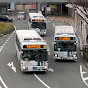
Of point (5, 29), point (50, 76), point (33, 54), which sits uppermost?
point (33, 54)

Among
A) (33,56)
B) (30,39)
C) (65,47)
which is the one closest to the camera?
(33,56)

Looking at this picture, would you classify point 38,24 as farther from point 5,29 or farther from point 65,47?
point 65,47

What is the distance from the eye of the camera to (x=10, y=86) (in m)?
22.9

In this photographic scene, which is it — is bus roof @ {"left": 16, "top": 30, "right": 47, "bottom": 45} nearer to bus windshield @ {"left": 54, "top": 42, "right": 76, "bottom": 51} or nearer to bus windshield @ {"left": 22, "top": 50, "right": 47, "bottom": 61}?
bus windshield @ {"left": 22, "top": 50, "right": 47, "bottom": 61}

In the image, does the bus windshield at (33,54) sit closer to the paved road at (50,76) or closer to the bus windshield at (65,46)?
the paved road at (50,76)

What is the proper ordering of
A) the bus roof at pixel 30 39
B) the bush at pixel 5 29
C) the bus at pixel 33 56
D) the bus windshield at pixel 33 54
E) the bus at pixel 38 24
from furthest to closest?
the bush at pixel 5 29 → the bus at pixel 38 24 → the bus roof at pixel 30 39 → the bus windshield at pixel 33 54 → the bus at pixel 33 56

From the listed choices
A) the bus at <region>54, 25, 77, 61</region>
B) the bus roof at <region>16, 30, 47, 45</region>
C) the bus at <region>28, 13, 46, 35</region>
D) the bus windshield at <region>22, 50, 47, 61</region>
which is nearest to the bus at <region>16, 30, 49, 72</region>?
the bus windshield at <region>22, 50, 47, 61</region>

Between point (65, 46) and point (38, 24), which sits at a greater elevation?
point (65, 46)

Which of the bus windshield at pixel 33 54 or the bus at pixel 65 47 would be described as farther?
the bus at pixel 65 47

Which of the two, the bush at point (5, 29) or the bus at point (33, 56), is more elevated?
the bus at point (33, 56)

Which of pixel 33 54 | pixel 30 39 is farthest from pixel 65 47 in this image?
pixel 33 54

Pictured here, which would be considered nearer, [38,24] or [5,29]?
[38,24]

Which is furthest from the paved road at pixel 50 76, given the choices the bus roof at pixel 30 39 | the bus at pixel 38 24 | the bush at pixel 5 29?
the bush at pixel 5 29

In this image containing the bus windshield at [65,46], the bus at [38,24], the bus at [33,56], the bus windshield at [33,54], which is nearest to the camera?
the bus at [33,56]
